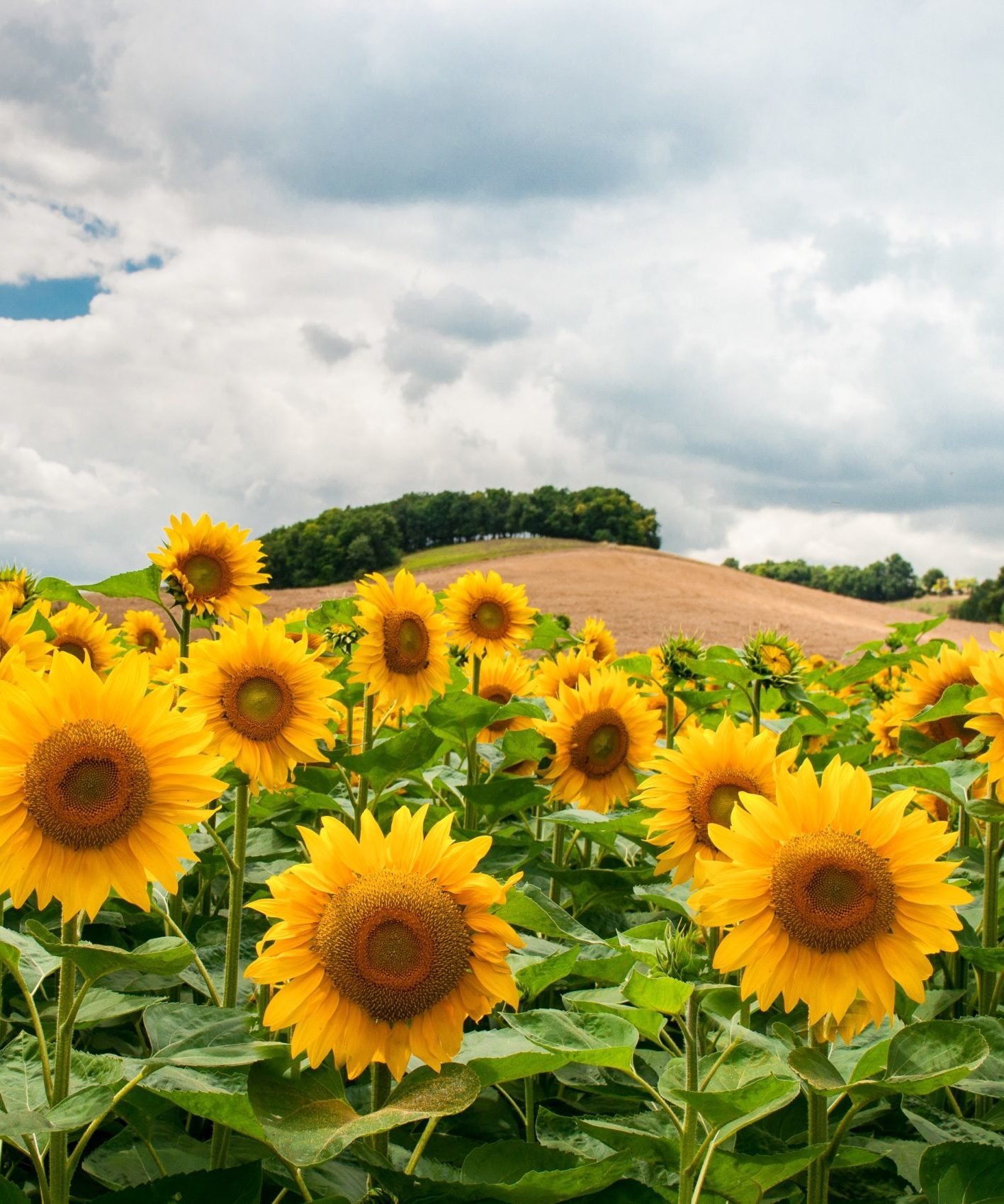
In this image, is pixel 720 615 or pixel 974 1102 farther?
pixel 720 615

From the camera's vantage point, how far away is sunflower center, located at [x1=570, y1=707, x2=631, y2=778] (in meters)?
3.85

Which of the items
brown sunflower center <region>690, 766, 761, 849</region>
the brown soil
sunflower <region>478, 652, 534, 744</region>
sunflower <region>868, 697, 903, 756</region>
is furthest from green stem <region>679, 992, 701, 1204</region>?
the brown soil

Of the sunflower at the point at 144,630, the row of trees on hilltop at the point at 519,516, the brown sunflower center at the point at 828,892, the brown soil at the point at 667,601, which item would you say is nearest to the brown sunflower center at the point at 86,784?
the brown sunflower center at the point at 828,892

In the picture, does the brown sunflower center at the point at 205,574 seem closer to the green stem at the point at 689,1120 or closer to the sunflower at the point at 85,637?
the sunflower at the point at 85,637

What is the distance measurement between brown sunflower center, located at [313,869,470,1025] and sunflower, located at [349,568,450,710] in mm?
2044

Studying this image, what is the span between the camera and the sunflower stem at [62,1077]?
186 cm

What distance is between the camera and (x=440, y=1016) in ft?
6.10

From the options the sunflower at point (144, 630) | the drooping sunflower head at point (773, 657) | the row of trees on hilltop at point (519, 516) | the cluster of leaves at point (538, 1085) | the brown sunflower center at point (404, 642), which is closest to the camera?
the cluster of leaves at point (538, 1085)

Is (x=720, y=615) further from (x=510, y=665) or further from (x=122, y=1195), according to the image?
(x=122, y=1195)

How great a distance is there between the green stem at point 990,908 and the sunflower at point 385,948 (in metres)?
1.61

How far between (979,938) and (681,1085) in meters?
1.40

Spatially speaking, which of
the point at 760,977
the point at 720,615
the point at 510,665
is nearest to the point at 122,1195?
the point at 760,977

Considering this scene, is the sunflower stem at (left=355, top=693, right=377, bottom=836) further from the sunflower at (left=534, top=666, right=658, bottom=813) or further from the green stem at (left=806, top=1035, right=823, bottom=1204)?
the green stem at (left=806, top=1035, right=823, bottom=1204)

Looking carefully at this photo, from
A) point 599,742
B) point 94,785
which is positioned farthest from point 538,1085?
point 94,785
